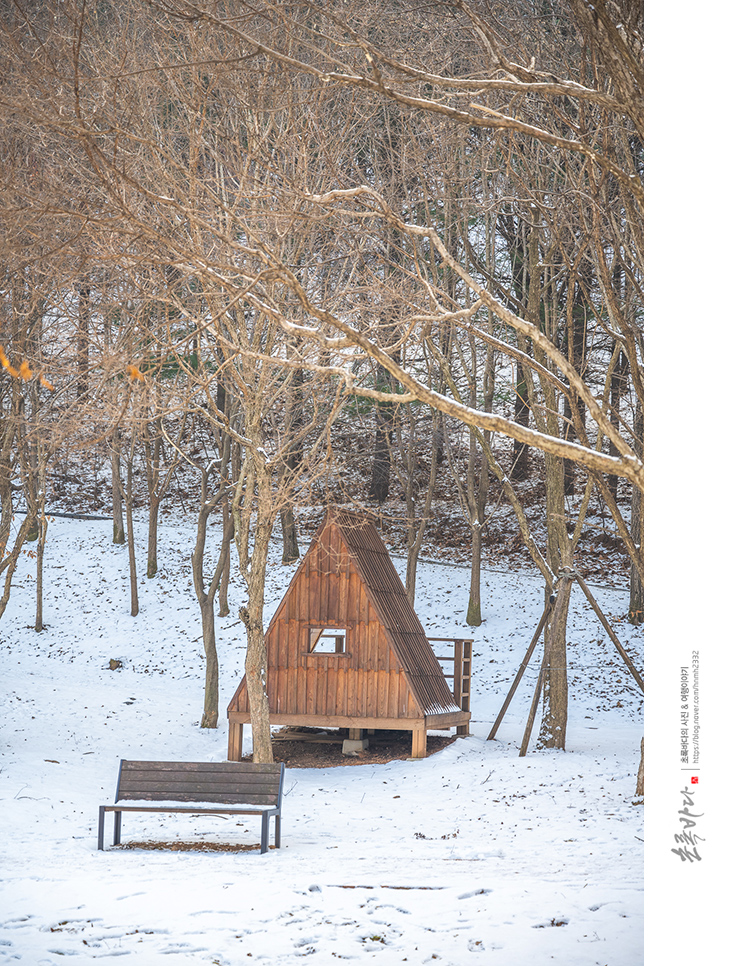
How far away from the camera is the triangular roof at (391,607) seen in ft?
36.0

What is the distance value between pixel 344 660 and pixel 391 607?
1.00 meters

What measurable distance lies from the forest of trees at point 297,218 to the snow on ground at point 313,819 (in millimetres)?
1228

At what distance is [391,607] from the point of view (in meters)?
11.5

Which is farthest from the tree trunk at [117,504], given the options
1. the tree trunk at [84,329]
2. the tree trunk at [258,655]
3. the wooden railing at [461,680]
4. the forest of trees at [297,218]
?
the wooden railing at [461,680]

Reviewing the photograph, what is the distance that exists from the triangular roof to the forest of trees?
453 millimetres

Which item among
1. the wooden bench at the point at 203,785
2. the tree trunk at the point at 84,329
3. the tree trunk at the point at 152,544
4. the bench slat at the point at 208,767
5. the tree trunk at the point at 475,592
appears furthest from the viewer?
the tree trunk at the point at 152,544

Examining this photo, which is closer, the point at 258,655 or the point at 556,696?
the point at 258,655

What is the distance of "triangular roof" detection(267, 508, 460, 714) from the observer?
10977 mm

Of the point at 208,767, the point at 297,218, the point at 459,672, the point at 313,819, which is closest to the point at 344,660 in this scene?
the point at 459,672

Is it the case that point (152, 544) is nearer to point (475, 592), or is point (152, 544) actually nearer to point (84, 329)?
point (475, 592)

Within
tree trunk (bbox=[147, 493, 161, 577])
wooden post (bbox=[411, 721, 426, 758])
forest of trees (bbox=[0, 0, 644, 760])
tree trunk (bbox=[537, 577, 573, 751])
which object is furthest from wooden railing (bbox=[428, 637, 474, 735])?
tree trunk (bbox=[147, 493, 161, 577])

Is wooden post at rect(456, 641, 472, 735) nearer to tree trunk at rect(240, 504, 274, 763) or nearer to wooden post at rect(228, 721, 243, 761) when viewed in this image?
wooden post at rect(228, 721, 243, 761)

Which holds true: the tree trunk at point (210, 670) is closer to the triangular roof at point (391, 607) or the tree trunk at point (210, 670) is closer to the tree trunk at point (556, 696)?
the triangular roof at point (391, 607)
